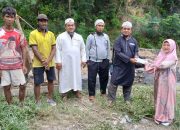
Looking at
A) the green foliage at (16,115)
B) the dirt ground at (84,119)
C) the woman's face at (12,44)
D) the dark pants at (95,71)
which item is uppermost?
the woman's face at (12,44)

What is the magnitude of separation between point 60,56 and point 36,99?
0.95 metres

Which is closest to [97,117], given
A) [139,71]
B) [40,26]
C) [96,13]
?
[40,26]

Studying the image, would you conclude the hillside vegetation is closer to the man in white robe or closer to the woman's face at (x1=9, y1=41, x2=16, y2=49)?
the man in white robe

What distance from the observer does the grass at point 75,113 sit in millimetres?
5732

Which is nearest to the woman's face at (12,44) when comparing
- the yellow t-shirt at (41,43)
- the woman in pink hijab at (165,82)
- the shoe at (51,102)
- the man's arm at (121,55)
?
the yellow t-shirt at (41,43)

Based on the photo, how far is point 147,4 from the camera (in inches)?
615

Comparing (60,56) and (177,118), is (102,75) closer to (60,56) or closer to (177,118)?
(60,56)

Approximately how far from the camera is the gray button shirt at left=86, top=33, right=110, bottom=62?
725 centimetres

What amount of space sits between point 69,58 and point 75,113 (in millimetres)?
1201

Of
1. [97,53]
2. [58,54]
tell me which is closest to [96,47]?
[97,53]

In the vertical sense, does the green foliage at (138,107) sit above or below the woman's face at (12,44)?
below

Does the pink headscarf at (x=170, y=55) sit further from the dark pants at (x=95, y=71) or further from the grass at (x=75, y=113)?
the dark pants at (x=95, y=71)

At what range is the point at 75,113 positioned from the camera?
652 centimetres

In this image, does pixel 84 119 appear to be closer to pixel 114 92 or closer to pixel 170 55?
pixel 114 92
